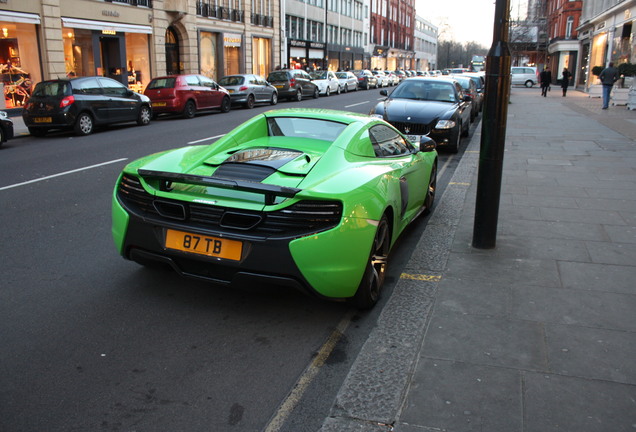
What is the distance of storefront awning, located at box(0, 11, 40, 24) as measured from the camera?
19944 mm

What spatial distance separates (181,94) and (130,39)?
1040 centimetres

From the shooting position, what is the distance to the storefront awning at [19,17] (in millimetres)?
19944

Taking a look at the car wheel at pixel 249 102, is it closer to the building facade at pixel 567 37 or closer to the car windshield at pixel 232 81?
the car windshield at pixel 232 81

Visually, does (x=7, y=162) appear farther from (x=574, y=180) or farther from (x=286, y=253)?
(x=574, y=180)

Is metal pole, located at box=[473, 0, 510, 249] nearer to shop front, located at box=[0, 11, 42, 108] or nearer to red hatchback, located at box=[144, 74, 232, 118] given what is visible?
red hatchback, located at box=[144, 74, 232, 118]

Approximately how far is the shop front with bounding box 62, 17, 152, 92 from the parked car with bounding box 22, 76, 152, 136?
7.62m

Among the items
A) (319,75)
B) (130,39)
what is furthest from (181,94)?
(319,75)

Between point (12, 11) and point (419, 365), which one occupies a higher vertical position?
point (12, 11)

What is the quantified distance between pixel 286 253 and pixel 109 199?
469cm

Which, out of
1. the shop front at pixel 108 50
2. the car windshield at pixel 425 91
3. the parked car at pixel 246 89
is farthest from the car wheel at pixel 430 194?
the shop front at pixel 108 50

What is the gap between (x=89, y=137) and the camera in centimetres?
1478

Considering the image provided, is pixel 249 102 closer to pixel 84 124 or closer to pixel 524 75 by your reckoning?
pixel 84 124

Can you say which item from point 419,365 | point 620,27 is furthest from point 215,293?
point 620,27

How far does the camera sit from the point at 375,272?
13.7 ft
